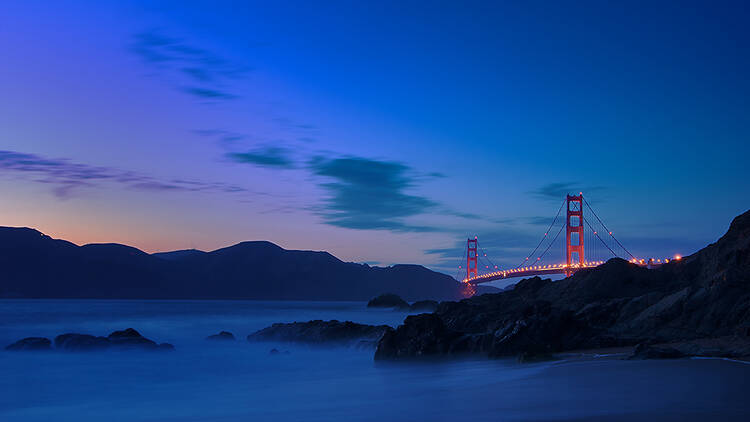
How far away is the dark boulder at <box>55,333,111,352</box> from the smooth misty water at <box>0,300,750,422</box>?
1.94m

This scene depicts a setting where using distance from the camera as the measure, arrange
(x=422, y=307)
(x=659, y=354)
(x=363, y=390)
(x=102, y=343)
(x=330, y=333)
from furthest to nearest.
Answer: (x=422, y=307) → (x=330, y=333) → (x=102, y=343) → (x=363, y=390) → (x=659, y=354)

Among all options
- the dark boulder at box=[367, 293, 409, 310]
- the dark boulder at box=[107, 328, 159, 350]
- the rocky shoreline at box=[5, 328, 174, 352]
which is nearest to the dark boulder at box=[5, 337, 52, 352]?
the rocky shoreline at box=[5, 328, 174, 352]

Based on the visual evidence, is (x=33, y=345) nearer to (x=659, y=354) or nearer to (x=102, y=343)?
(x=102, y=343)

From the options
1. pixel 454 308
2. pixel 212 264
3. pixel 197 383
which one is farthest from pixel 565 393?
pixel 212 264

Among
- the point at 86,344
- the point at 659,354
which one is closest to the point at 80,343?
the point at 86,344

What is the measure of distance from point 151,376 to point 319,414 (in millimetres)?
8109

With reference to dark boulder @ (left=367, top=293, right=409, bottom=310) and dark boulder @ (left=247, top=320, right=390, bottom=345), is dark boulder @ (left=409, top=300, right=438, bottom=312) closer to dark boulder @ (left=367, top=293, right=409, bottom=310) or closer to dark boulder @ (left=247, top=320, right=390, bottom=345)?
dark boulder @ (left=367, top=293, right=409, bottom=310)

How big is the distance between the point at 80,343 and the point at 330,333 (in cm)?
793

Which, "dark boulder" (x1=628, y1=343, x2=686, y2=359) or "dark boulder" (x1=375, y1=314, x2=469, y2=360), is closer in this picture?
"dark boulder" (x1=628, y1=343, x2=686, y2=359)

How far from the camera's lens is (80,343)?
1970 centimetres

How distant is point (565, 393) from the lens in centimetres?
707

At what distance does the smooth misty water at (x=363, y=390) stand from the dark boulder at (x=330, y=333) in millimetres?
2081

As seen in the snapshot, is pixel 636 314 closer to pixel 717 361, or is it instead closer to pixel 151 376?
pixel 717 361

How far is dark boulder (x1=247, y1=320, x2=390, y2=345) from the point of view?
1933 cm
